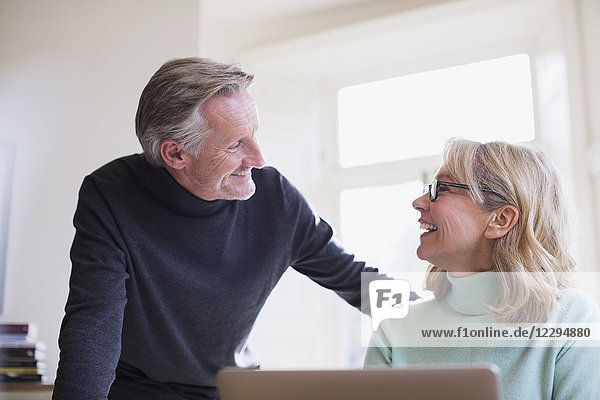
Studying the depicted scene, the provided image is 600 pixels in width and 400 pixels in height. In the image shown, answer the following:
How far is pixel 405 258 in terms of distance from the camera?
350 centimetres

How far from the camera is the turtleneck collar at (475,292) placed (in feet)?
4.86

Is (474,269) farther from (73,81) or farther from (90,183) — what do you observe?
(73,81)

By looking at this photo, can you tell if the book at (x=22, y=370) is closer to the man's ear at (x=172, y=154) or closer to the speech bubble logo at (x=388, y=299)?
the man's ear at (x=172, y=154)

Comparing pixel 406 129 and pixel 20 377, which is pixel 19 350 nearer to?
pixel 20 377

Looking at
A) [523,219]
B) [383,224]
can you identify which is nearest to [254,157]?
[523,219]

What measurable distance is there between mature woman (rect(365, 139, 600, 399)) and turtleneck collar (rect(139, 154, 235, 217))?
51cm

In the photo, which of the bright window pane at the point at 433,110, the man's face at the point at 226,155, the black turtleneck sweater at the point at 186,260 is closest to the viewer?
the black turtleneck sweater at the point at 186,260

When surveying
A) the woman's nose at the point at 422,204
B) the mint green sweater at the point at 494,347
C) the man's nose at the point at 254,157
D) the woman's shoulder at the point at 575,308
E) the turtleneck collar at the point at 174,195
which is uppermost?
the man's nose at the point at 254,157

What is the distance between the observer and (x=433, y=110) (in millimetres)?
3605

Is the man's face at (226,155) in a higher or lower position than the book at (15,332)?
higher

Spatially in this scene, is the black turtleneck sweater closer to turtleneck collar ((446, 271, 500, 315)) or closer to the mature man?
the mature man

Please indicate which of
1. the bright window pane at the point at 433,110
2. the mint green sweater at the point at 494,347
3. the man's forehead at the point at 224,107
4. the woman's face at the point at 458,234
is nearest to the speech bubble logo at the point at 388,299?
the mint green sweater at the point at 494,347

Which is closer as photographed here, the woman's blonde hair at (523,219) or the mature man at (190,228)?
the woman's blonde hair at (523,219)

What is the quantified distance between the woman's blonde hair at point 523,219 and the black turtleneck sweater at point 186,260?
0.42m
